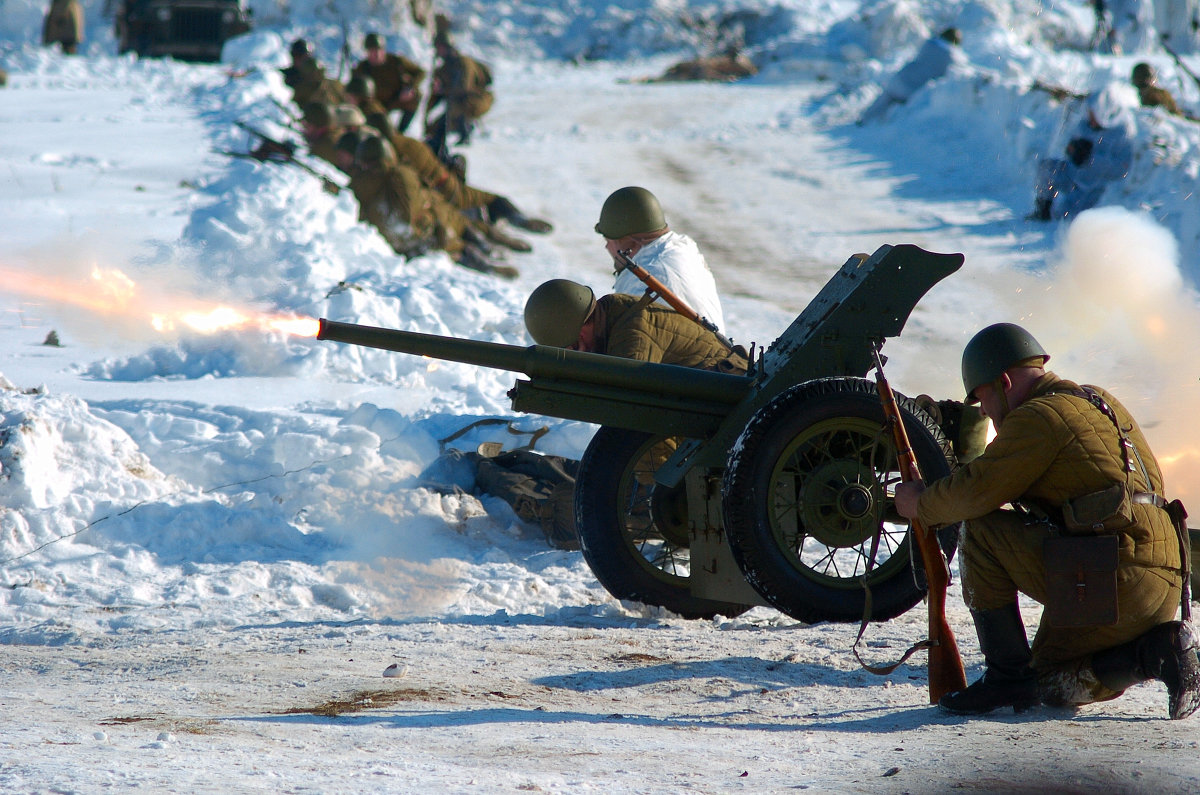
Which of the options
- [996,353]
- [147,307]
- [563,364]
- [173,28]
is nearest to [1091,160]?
[147,307]

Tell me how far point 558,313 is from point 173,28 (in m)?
→ 26.8

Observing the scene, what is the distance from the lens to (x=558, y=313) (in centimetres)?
624

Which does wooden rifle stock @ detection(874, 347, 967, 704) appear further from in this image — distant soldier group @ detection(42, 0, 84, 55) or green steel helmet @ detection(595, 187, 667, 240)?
distant soldier group @ detection(42, 0, 84, 55)

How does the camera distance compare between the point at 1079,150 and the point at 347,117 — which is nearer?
the point at 1079,150

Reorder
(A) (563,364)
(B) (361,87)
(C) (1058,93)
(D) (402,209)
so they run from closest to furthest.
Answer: (A) (563,364), (D) (402,209), (C) (1058,93), (B) (361,87)

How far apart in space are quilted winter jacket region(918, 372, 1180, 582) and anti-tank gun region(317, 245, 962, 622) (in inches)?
25.6

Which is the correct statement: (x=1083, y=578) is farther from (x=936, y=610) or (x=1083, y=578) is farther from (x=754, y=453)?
(x=754, y=453)

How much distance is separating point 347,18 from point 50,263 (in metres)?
26.4

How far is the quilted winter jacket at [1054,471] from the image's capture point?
4.21 m

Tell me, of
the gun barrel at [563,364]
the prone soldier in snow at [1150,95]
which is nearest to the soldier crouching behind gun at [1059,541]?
the gun barrel at [563,364]

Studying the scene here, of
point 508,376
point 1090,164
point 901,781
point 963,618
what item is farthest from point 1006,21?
point 901,781

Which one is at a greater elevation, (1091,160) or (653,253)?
(1091,160)

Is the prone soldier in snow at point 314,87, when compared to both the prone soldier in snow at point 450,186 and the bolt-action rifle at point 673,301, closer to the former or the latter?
the prone soldier in snow at point 450,186

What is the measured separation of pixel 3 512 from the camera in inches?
247
